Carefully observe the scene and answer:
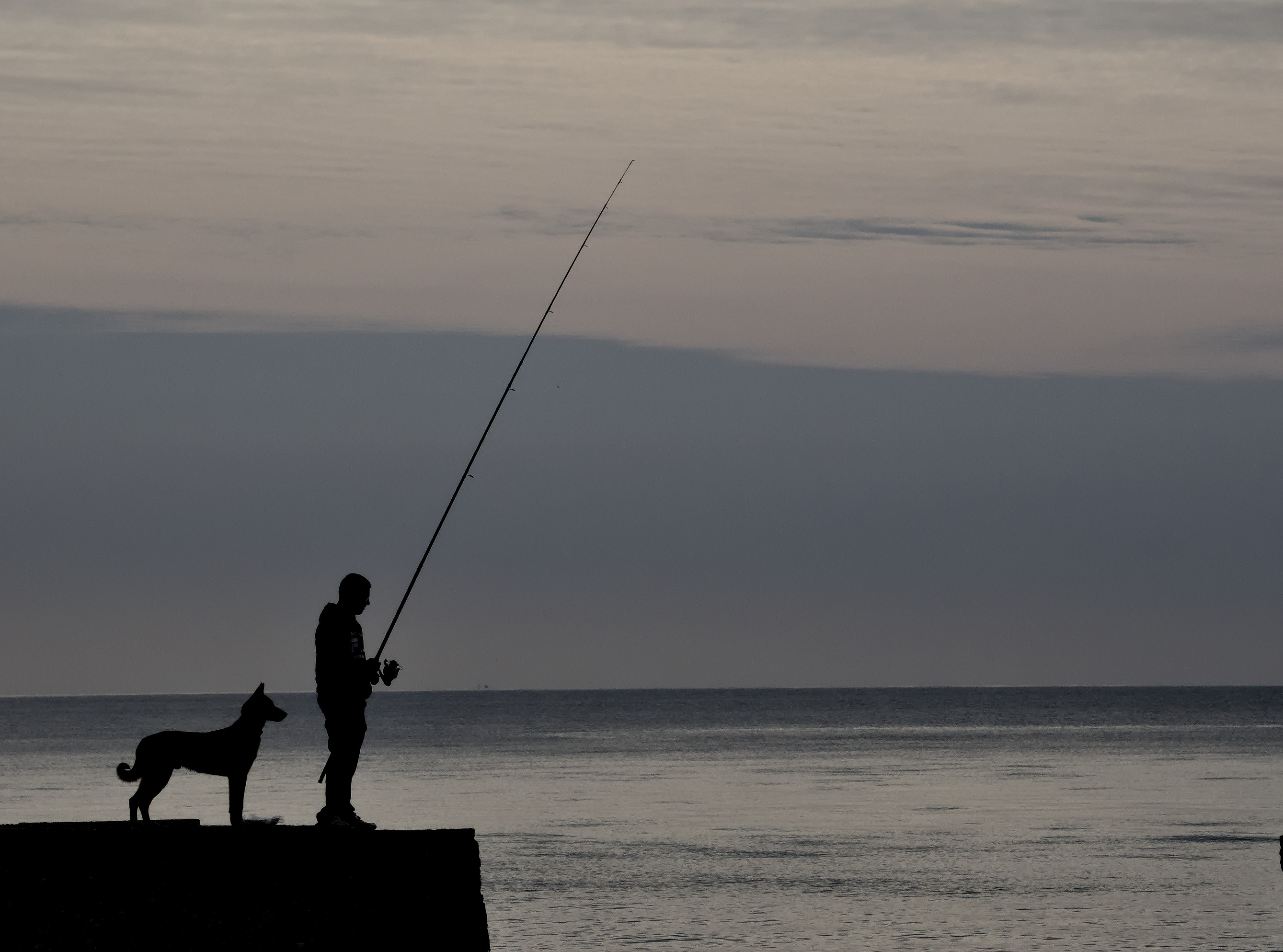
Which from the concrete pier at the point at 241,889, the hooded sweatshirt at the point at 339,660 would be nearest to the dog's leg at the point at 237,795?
the concrete pier at the point at 241,889

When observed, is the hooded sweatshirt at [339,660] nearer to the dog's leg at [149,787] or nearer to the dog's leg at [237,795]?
the dog's leg at [237,795]

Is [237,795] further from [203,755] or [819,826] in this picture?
[819,826]

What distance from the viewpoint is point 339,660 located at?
8.41m

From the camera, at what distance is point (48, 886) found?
725cm

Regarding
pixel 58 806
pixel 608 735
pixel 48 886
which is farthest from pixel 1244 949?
pixel 608 735

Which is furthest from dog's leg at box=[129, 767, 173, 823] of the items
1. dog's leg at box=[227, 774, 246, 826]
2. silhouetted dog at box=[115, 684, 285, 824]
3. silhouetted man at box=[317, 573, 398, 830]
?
silhouetted man at box=[317, 573, 398, 830]

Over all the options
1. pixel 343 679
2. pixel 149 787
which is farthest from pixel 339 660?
pixel 149 787

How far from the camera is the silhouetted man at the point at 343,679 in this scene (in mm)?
8406

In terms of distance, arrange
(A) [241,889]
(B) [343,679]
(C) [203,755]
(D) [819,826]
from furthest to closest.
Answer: (D) [819,826], (C) [203,755], (B) [343,679], (A) [241,889]

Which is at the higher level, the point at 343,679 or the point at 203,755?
the point at 343,679

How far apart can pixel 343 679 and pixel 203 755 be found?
88 cm

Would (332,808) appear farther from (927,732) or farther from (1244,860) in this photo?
(927,732)

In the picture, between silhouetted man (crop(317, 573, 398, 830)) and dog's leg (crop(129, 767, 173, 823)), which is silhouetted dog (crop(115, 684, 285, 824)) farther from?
silhouetted man (crop(317, 573, 398, 830))

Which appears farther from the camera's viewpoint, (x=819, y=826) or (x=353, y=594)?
(x=819, y=826)
